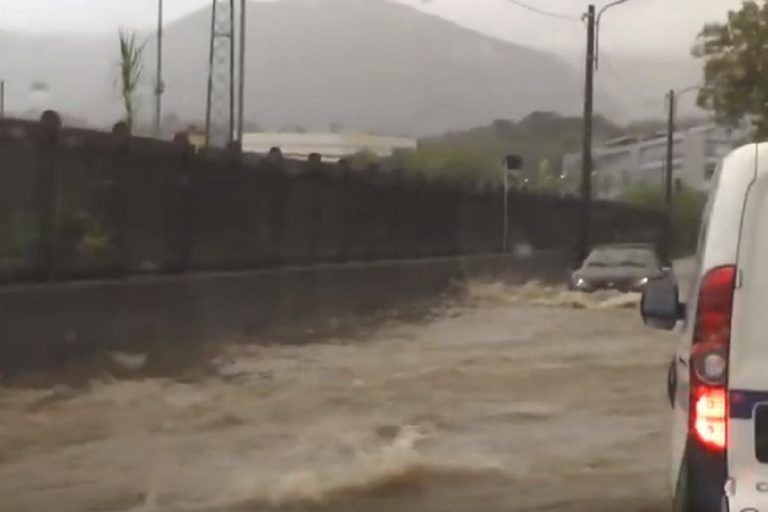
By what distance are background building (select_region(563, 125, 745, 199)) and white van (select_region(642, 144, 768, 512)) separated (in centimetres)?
5781

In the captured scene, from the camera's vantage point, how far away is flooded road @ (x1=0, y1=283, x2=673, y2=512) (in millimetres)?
10742

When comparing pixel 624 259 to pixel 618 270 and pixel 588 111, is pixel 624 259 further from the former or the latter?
pixel 588 111

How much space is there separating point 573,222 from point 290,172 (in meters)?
36.3

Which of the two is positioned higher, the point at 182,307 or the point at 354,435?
the point at 182,307

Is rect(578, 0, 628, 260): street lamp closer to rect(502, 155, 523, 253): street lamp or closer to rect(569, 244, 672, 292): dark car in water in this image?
rect(502, 155, 523, 253): street lamp

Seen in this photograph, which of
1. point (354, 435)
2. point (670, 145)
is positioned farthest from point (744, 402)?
point (670, 145)

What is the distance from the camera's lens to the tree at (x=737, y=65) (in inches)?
1903

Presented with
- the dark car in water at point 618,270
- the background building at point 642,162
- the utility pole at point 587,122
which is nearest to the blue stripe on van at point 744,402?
the dark car in water at point 618,270

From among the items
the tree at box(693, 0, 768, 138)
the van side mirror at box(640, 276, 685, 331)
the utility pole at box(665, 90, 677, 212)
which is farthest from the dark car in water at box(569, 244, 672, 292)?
the utility pole at box(665, 90, 677, 212)

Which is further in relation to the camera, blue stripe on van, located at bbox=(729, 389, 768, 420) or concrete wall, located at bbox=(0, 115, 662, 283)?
concrete wall, located at bbox=(0, 115, 662, 283)

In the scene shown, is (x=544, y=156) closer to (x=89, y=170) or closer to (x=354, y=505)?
(x=89, y=170)

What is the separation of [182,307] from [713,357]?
540 inches

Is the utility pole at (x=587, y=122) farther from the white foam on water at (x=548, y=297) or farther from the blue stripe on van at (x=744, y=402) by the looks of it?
the blue stripe on van at (x=744, y=402)

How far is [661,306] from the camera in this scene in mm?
7203
